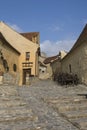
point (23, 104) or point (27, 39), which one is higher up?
point (27, 39)

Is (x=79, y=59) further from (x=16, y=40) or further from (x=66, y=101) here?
(x=66, y=101)

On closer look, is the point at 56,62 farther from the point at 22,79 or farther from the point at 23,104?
the point at 23,104

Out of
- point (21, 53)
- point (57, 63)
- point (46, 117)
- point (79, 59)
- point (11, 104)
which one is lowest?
point (46, 117)

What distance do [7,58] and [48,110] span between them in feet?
60.8

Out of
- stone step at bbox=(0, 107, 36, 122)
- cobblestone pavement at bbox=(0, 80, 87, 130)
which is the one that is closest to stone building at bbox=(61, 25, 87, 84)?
cobblestone pavement at bbox=(0, 80, 87, 130)

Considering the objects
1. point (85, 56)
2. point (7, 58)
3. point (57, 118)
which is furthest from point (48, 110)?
point (7, 58)

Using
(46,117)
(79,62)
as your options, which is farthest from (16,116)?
(79,62)

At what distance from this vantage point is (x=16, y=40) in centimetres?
3675

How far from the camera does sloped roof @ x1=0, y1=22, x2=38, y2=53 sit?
3625 cm

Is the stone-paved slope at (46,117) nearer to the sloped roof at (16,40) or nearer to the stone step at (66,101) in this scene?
the stone step at (66,101)

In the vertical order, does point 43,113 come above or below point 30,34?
below

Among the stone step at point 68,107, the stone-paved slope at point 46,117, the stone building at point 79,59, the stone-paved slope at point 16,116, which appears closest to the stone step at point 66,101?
the stone-paved slope at point 46,117

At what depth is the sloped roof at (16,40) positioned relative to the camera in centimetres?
3625

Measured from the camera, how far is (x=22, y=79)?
35969mm
